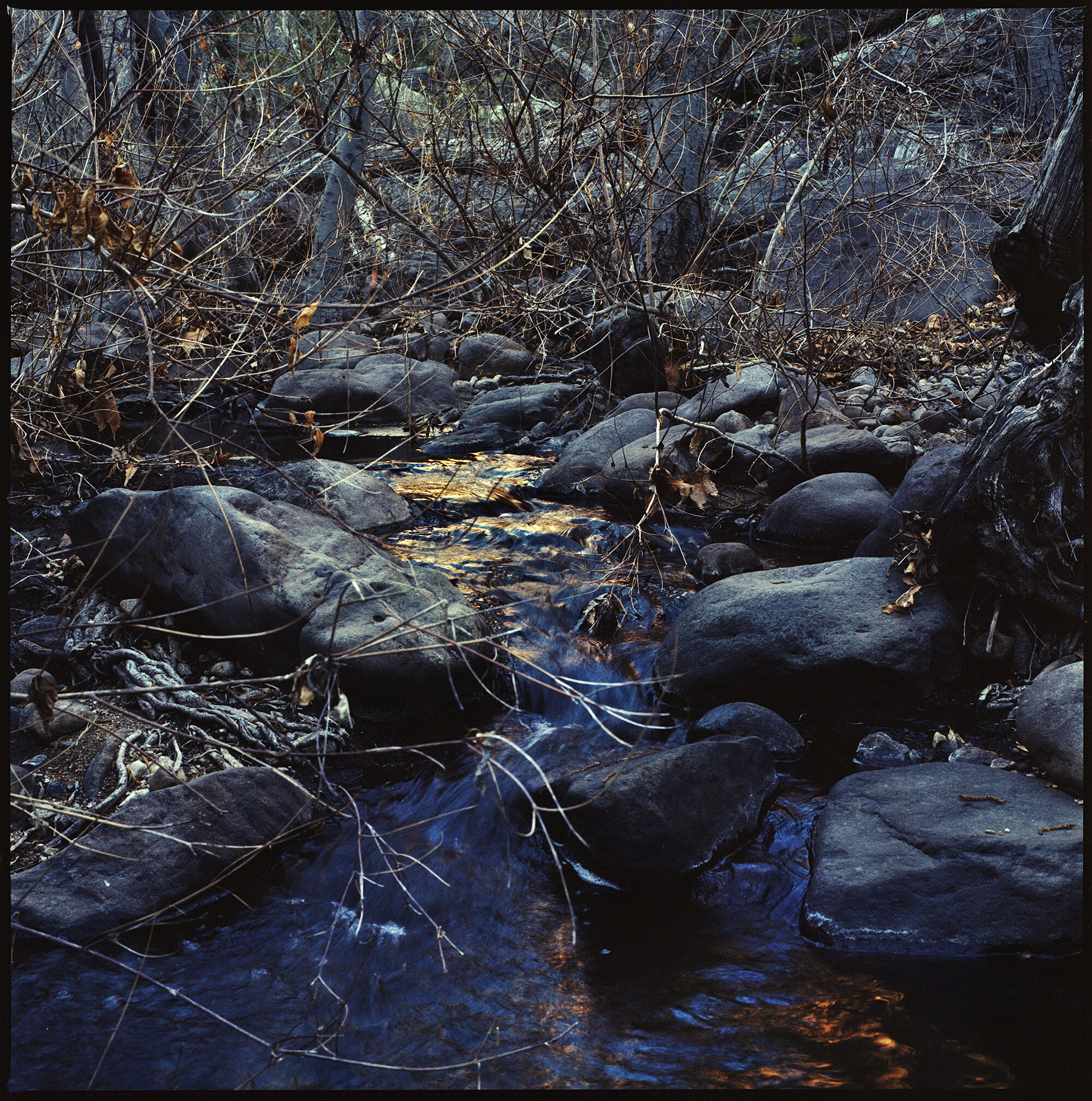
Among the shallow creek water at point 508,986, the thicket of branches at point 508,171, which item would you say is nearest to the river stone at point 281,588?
the thicket of branches at point 508,171

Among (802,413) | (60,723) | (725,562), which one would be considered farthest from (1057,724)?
(802,413)

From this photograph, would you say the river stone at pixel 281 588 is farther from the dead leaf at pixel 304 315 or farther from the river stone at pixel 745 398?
the river stone at pixel 745 398

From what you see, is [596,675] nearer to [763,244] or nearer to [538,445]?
[538,445]

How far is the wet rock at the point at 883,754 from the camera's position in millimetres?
3590

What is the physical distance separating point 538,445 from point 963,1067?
671cm

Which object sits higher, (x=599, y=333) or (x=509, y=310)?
(x=509, y=310)

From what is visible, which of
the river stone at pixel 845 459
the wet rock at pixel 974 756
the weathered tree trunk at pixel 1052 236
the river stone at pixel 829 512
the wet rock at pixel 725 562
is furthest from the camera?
the river stone at pixel 845 459

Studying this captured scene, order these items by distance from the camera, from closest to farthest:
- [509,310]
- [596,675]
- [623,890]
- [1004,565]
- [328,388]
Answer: [623,890] → [1004,565] → [596,675] → [509,310] → [328,388]

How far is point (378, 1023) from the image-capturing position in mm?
2434

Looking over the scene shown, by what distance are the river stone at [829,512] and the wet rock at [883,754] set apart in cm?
228

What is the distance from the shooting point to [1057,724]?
3.24 m

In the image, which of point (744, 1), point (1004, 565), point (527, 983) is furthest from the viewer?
point (1004, 565)

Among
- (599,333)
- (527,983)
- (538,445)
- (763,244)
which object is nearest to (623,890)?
(527,983)

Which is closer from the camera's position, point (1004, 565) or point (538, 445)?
point (1004, 565)
